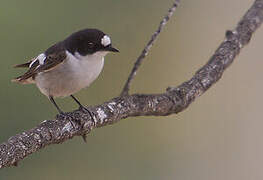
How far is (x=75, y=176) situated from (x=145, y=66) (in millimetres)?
1265

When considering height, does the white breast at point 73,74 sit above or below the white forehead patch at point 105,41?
below

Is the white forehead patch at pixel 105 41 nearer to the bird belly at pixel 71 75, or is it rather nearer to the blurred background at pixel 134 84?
the bird belly at pixel 71 75

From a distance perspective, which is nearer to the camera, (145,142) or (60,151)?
(60,151)

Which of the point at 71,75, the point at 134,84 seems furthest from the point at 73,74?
the point at 134,84

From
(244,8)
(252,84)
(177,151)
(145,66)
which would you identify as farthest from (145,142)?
(244,8)

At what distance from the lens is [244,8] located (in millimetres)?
5004

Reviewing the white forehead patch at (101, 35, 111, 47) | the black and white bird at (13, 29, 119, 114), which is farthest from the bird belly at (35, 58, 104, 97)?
the white forehead patch at (101, 35, 111, 47)

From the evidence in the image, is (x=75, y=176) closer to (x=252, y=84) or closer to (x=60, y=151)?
(x=60, y=151)

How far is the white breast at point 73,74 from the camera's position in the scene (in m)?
2.49

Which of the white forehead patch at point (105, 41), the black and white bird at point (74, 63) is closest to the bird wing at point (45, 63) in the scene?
the black and white bird at point (74, 63)

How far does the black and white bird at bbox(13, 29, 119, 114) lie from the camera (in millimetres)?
2490

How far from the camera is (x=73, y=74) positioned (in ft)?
8.17

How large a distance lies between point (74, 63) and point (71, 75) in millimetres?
64

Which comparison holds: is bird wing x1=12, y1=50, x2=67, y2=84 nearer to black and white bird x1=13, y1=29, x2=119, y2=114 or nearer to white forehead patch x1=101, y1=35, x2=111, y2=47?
black and white bird x1=13, y1=29, x2=119, y2=114
